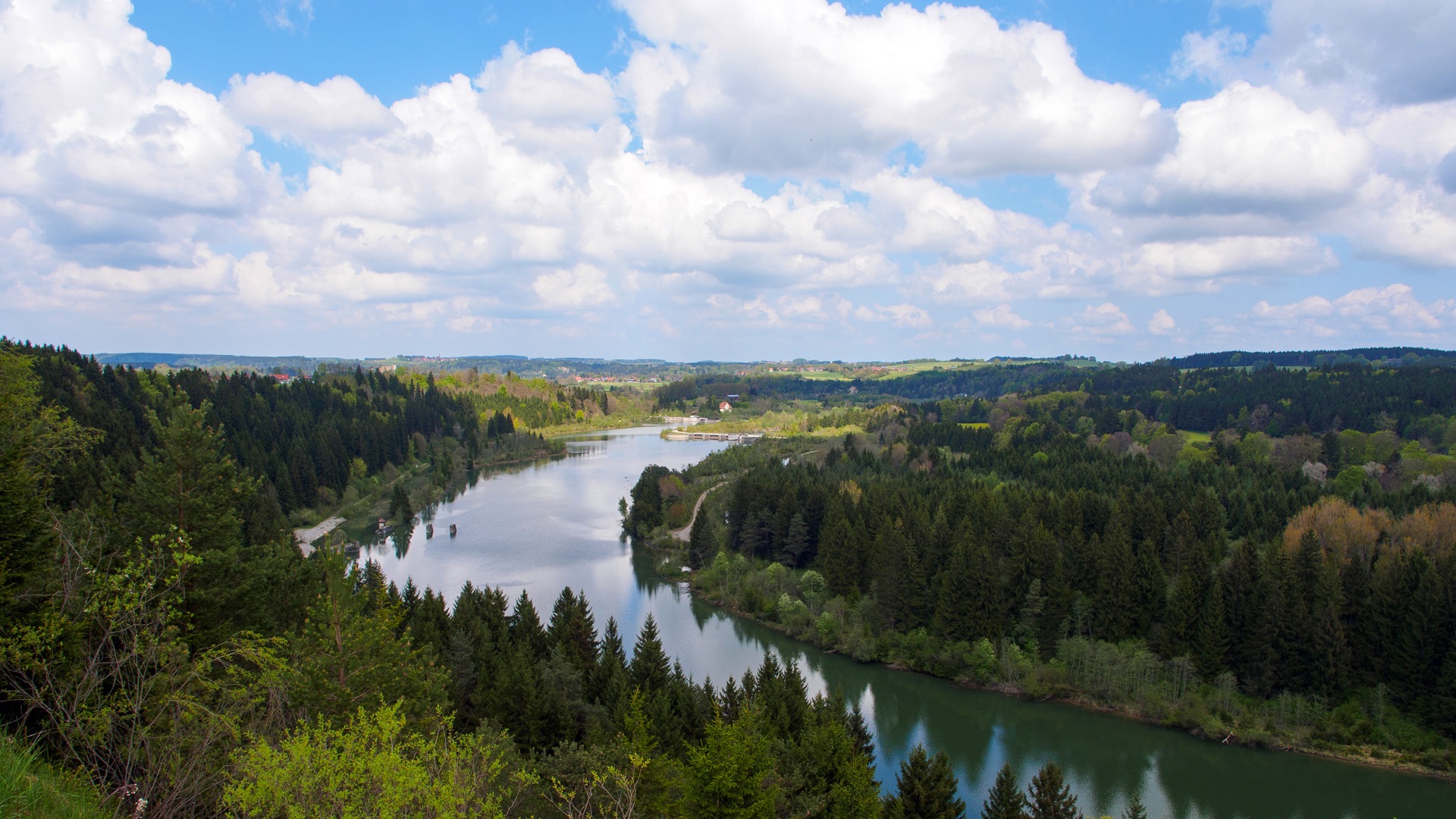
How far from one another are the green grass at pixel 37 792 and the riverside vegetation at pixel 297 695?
2cm

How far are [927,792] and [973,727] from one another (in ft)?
36.4

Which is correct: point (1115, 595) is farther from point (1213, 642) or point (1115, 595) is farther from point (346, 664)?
point (346, 664)

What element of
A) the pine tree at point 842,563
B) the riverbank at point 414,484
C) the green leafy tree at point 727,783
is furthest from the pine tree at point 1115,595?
the riverbank at point 414,484

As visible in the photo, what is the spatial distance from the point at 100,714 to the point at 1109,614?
28.9m

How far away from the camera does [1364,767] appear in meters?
21.8

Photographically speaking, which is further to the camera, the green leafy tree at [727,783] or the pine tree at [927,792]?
the pine tree at [927,792]

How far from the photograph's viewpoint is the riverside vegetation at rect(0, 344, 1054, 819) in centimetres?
608

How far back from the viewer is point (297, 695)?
11445mm

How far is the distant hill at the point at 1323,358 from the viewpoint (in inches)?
3839

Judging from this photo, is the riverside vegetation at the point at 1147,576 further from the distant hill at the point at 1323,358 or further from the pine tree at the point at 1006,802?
the distant hill at the point at 1323,358

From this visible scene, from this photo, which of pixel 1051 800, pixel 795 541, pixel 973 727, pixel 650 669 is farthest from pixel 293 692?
pixel 795 541

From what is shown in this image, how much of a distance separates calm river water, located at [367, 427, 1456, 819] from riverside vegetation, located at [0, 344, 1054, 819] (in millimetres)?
4233

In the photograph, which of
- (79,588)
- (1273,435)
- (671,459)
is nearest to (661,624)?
(79,588)

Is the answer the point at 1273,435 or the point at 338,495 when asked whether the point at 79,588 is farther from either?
the point at 1273,435
